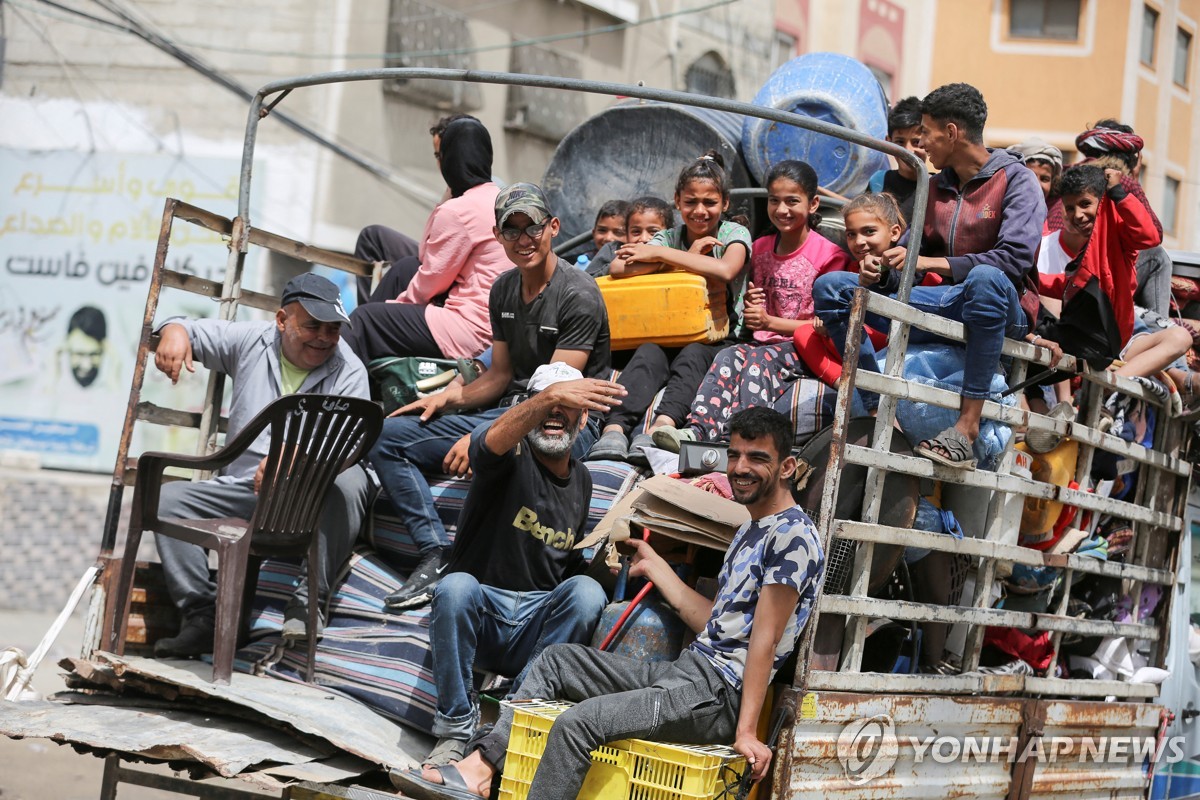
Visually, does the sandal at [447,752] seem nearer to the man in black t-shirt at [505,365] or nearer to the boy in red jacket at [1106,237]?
the man in black t-shirt at [505,365]

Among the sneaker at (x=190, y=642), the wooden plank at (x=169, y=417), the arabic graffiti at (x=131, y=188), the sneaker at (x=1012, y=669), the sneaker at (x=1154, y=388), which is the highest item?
the arabic graffiti at (x=131, y=188)

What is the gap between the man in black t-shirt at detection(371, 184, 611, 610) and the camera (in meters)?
4.92

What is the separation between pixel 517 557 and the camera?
4.40 meters

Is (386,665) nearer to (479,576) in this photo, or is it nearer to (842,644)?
(479,576)

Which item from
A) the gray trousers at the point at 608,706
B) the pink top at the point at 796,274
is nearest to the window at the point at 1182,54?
the pink top at the point at 796,274

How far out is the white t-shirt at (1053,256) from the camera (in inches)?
211

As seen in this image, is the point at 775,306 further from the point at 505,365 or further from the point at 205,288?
the point at 205,288

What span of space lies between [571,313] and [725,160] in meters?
1.95

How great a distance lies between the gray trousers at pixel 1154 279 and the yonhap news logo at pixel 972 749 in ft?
6.10

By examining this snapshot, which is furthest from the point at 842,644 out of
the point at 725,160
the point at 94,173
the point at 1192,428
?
the point at 94,173

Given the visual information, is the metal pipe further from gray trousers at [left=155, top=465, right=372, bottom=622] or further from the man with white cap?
gray trousers at [left=155, top=465, right=372, bottom=622]

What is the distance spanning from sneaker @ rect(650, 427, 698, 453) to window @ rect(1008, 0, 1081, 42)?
22.1 m

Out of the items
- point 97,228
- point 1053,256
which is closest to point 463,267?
point 1053,256

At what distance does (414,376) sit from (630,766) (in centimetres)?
252
